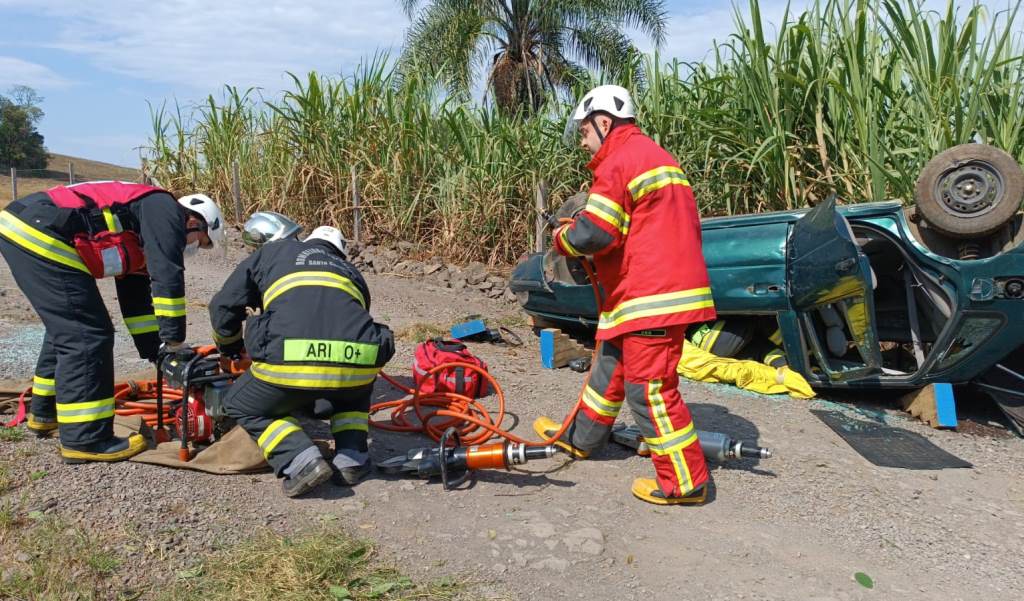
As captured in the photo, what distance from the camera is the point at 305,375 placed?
11.4 feet

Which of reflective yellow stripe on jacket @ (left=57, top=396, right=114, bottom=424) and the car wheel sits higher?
the car wheel

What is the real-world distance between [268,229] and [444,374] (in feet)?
5.00

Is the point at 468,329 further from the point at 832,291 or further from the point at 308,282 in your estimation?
the point at 308,282

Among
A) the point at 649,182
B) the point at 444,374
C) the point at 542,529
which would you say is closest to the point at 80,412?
the point at 444,374

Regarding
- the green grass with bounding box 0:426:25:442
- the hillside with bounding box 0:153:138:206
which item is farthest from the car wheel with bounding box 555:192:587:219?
the hillside with bounding box 0:153:138:206

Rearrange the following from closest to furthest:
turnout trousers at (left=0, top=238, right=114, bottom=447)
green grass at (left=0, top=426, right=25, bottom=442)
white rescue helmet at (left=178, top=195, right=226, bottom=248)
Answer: turnout trousers at (left=0, top=238, right=114, bottom=447)
green grass at (left=0, top=426, right=25, bottom=442)
white rescue helmet at (left=178, top=195, right=226, bottom=248)

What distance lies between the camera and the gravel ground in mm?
2918

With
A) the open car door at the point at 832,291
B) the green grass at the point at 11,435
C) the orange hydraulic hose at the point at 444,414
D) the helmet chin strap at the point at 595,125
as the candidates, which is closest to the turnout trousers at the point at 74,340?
the green grass at the point at 11,435

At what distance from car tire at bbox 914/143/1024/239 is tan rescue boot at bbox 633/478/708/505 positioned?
2.50m

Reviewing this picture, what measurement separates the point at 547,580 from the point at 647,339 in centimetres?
117

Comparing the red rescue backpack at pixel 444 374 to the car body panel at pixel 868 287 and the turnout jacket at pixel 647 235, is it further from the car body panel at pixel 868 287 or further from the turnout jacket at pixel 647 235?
the turnout jacket at pixel 647 235

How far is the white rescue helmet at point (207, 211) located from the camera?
4105 mm

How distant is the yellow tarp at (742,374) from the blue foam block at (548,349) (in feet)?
3.45

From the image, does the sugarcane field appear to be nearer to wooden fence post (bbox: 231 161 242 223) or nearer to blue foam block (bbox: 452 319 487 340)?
blue foam block (bbox: 452 319 487 340)
